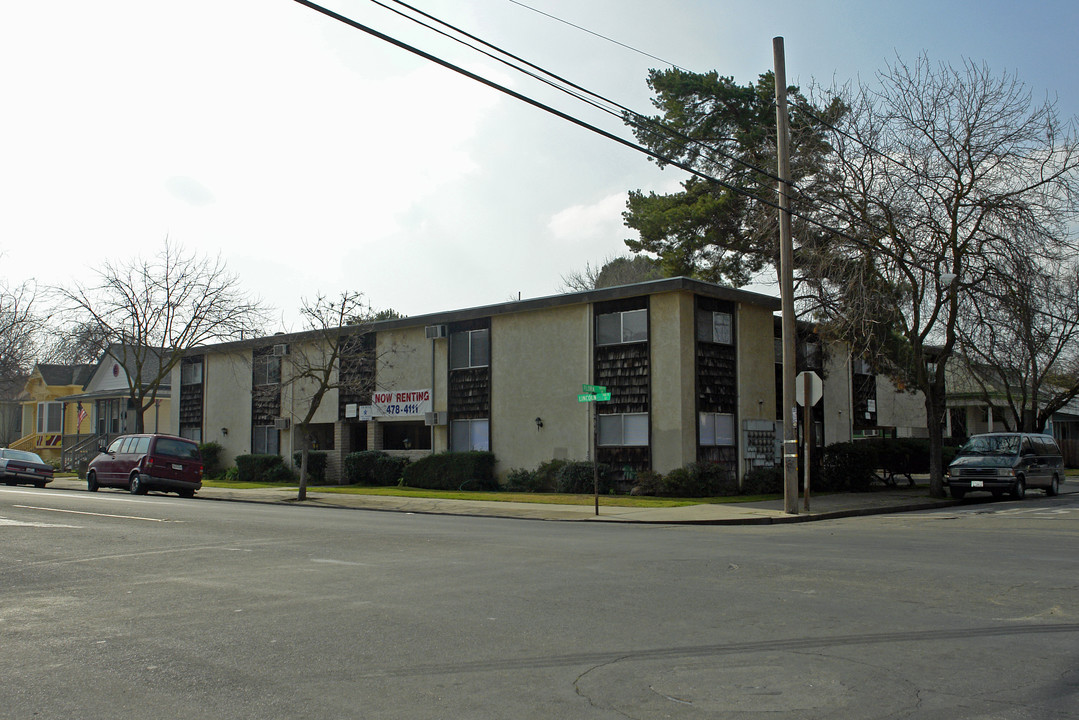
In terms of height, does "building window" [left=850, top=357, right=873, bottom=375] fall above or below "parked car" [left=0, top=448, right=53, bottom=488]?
above

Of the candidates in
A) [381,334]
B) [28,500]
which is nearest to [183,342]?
[381,334]

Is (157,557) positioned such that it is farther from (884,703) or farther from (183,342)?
(183,342)

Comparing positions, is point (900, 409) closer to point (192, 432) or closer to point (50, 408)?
point (192, 432)

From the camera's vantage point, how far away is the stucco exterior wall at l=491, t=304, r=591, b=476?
28.2 m

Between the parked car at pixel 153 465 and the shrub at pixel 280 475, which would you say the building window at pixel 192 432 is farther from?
the parked car at pixel 153 465

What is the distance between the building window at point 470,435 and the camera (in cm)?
3091

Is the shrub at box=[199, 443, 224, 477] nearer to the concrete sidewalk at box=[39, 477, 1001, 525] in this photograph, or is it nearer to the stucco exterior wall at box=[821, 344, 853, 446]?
the concrete sidewalk at box=[39, 477, 1001, 525]

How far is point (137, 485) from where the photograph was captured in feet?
86.4

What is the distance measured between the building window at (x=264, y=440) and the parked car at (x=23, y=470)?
7856 millimetres

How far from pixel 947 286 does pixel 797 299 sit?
438 cm

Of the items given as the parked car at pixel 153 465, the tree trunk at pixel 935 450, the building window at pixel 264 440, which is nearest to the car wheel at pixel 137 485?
the parked car at pixel 153 465

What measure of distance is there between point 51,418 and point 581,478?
46720 millimetres

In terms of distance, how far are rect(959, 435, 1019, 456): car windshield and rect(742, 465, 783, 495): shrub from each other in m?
5.38

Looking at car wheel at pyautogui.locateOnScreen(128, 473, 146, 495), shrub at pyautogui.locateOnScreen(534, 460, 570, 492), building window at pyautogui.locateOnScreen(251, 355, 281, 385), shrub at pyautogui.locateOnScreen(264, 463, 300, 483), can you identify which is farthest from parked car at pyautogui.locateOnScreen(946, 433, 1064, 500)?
building window at pyautogui.locateOnScreen(251, 355, 281, 385)
